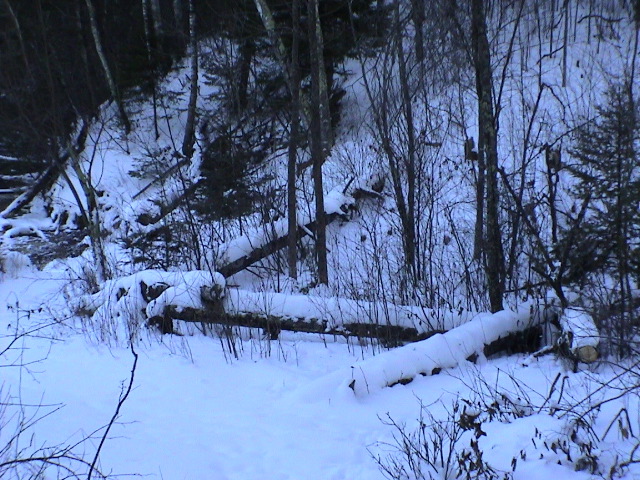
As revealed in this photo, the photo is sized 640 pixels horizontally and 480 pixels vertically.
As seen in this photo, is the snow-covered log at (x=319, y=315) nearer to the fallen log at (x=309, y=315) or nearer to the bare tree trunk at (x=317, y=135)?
the fallen log at (x=309, y=315)

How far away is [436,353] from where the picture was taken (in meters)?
5.60

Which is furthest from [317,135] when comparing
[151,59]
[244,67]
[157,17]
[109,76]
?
[157,17]

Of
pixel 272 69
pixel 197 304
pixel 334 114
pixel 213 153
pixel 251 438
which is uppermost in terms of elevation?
pixel 272 69

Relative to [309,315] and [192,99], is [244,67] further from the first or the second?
[309,315]

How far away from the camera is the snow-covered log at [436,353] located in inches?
201

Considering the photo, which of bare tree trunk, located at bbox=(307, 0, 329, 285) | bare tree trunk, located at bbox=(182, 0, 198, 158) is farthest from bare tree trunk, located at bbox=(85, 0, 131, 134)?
bare tree trunk, located at bbox=(307, 0, 329, 285)

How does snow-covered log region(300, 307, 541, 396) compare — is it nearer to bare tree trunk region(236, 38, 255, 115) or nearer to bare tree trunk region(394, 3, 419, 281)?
bare tree trunk region(394, 3, 419, 281)

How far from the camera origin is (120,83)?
20.2 metres

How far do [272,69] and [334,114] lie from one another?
2412 mm

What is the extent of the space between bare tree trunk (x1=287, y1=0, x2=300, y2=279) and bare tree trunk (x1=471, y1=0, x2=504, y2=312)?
3.22 metres

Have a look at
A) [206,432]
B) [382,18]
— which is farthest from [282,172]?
[206,432]

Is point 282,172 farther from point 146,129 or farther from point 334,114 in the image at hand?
point 146,129

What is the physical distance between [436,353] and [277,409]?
5.60 feet

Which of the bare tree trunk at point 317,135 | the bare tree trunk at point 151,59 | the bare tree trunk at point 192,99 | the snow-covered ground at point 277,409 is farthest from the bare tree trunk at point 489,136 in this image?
the bare tree trunk at point 151,59
